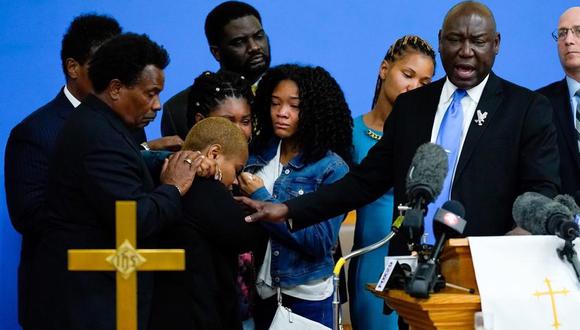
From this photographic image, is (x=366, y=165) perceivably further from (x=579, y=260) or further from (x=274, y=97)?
(x=579, y=260)

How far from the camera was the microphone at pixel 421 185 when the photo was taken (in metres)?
3.56

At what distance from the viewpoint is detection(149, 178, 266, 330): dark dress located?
13.5ft

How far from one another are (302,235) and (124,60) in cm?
114

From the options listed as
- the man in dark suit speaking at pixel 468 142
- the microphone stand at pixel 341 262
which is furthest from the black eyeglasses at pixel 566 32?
the microphone stand at pixel 341 262

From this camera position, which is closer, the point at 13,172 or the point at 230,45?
the point at 13,172

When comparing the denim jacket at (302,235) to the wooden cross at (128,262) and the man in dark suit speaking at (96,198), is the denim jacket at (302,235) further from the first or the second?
the wooden cross at (128,262)

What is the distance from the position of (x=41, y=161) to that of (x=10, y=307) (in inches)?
56.8

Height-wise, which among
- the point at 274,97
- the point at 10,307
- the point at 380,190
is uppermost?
the point at 274,97

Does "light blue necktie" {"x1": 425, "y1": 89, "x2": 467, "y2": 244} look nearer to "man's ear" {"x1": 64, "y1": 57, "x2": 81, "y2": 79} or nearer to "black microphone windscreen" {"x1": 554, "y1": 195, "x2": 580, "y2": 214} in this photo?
"black microphone windscreen" {"x1": 554, "y1": 195, "x2": 580, "y2": 214}

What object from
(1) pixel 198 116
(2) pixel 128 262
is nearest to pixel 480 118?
(1) pixel 198 116

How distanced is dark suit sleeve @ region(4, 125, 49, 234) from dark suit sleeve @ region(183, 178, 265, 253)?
0.69m

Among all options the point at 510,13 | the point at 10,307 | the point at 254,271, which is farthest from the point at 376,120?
the point at 10,307

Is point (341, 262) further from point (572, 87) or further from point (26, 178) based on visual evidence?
point (572, 87)

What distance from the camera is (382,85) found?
5664mm
